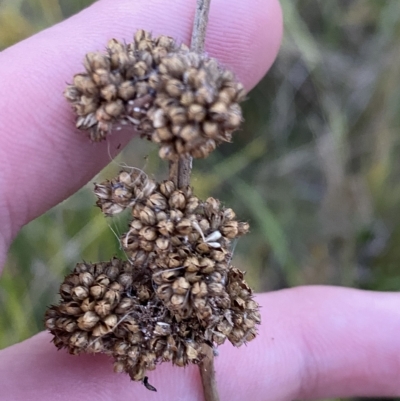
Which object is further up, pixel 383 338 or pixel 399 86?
pixel 399 86

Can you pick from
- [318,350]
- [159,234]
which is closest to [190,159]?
[159,234]

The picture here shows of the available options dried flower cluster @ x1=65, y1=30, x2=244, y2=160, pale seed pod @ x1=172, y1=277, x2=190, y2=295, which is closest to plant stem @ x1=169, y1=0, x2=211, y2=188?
dried flower cluster @ x1=65, y1=30, x2=244, y2=160

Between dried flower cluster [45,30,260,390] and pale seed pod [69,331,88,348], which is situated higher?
dried flower cluster [45,30,260,390]

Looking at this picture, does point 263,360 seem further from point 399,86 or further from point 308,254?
point 399,86

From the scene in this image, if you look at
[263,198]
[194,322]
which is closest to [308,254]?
[263,198]

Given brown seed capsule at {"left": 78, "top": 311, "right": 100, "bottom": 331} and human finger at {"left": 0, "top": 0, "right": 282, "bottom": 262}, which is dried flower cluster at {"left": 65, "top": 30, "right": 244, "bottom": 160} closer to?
human finger at {"left": 0, "top": 0, "right": 282, "bottom": 262}

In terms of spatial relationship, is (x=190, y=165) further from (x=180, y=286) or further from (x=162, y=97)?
(x=180, y=286)
